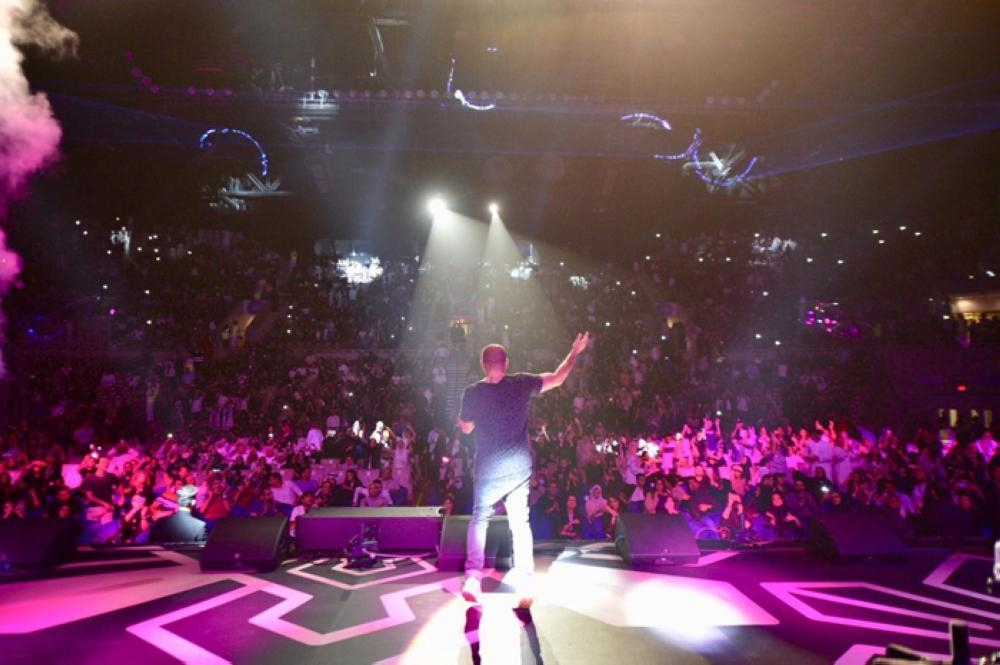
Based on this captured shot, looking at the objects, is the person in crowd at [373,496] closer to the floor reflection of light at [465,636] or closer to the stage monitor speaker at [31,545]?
the stage monitor speaker at [31,545]

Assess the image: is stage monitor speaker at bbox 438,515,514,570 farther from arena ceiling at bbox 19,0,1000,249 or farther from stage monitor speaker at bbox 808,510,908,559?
arena ceiling at bbox 19,0,1000,249

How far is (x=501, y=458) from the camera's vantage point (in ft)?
10.9

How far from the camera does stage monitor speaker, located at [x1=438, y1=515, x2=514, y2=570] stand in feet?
14.2

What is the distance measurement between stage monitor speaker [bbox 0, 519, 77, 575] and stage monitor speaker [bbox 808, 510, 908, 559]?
5.58 meters

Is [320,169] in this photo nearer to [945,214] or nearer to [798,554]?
[798,554]

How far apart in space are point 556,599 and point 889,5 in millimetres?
5690

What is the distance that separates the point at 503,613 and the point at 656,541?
1.53 meters

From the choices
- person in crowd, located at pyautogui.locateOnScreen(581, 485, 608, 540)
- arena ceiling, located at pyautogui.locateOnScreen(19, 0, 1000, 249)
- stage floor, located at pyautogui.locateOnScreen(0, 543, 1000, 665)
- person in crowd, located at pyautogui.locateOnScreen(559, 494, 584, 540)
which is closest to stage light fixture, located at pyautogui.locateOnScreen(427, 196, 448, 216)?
arena ceiling, located at pyautogui.locateOnScreen(19, 0, 1000, 249)

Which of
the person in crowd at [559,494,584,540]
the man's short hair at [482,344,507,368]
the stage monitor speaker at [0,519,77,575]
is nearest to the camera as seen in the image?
the man's short hair at [482,344,507,368]

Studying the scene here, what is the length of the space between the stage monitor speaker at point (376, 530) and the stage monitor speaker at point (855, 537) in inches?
113

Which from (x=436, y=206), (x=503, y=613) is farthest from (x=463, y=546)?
(x=436, y=206)

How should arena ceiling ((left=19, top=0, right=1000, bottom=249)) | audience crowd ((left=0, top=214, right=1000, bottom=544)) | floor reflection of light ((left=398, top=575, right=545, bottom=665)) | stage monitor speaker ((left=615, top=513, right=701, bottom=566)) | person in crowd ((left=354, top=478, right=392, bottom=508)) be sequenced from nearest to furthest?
A: floor reflection of light ((left=398, top=575, right=545, bottom=665)) < stage monitor speaker ((left=615, top=513, right=701, bottom=566)) < arena ceiling ((left=19, top=0, right=1000, bottom=249)) < audience crowd ((left=0, top=214, right=1000, bottom=544)) < person in crowd ((left=354, top=478, right=392, bottom=508))

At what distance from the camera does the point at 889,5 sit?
5367mm

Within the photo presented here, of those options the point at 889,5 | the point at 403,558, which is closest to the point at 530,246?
the point at 889,5
